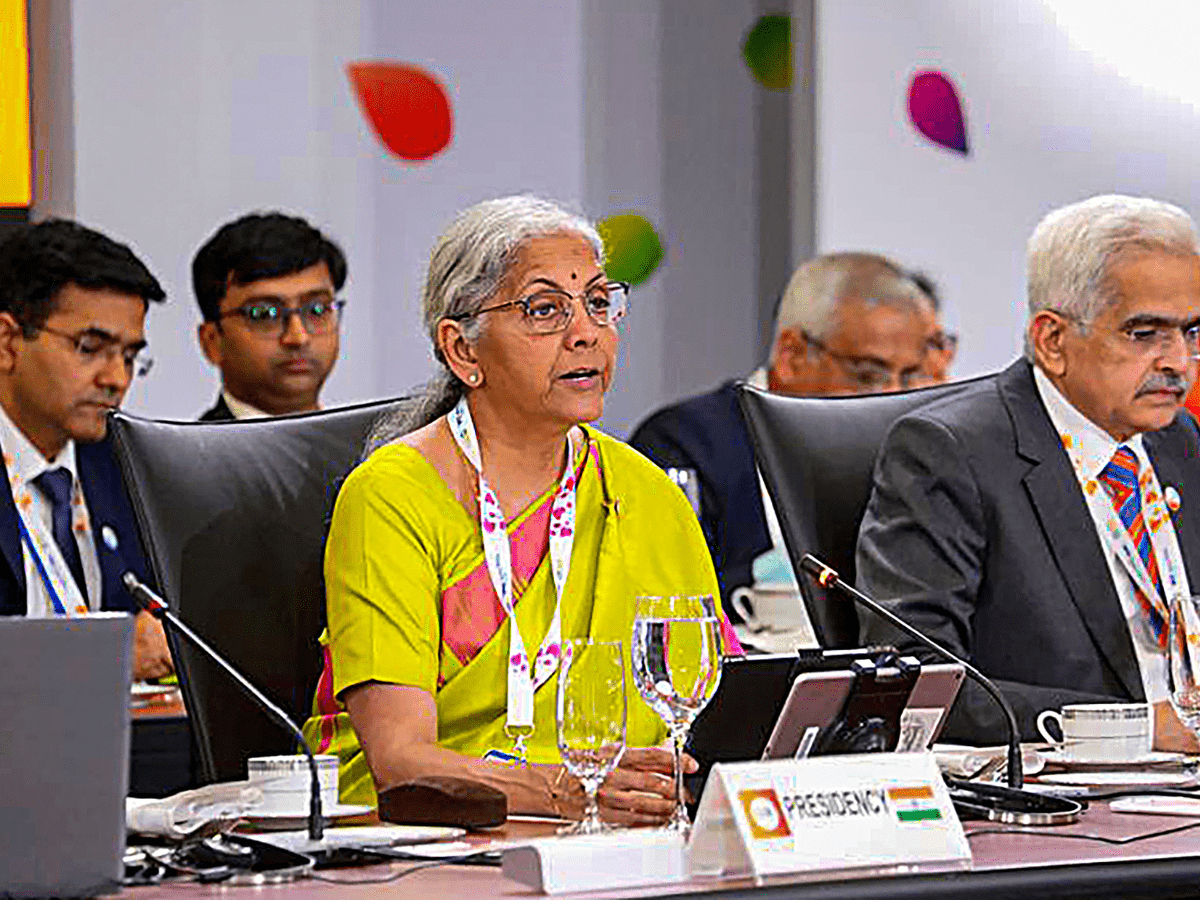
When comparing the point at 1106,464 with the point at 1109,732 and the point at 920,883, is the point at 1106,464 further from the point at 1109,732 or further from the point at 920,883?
the point at 920,883

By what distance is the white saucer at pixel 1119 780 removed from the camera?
2.25m

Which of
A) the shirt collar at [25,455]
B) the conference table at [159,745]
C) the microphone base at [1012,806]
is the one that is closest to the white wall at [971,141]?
the shirt collar at [25,455]

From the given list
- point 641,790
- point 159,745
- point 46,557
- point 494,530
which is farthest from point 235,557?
point 46,557

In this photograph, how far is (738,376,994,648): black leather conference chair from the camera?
2.95 m

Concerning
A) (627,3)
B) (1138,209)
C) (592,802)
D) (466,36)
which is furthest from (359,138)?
(592,802)

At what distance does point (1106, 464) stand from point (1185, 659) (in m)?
0.90

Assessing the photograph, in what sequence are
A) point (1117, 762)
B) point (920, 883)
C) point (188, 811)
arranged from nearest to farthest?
1. point (920, 883)
2. point (188, 811)
3. point (1117, 762)

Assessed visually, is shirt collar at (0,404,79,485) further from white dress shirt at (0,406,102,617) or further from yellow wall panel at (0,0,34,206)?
yellow wall panel at (0,0,34,206)

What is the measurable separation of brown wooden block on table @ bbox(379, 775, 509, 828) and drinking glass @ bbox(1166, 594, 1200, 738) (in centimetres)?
64

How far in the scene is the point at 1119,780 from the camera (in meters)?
2.26

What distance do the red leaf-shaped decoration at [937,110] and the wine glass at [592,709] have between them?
Answer: 12.3 feet

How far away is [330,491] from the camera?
8.85 feet

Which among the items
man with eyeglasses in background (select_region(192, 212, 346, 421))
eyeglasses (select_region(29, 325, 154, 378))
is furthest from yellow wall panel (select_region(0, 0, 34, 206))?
eyeglasses (select_region(29, 325, 154, 378))

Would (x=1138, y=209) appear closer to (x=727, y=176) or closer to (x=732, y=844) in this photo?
(x=732, y=844)
